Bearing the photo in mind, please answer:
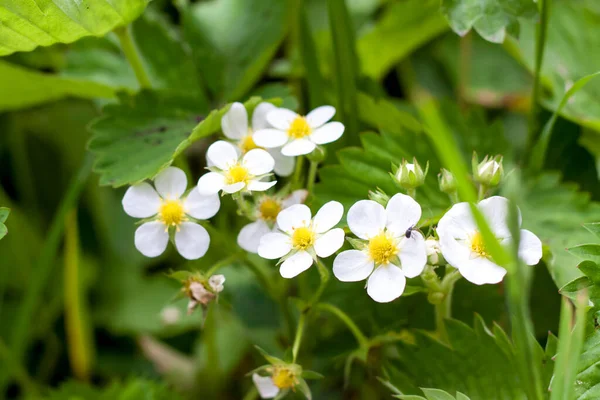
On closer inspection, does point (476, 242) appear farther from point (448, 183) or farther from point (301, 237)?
point (301, 237)

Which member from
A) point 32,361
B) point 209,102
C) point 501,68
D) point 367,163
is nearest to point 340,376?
point 367,163

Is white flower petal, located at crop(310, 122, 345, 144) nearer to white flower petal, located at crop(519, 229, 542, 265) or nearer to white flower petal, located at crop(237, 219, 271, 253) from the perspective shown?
white flower petal, located at crop(237, 219, 271, 253)

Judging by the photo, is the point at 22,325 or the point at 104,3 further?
the point at 22,325

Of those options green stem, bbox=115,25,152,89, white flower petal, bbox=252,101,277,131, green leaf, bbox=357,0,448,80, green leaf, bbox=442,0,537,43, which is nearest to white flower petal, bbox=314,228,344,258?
white flower petal, bbox=252,101,277,131

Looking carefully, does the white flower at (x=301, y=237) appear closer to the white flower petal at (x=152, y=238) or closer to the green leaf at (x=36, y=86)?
the white flower petal at (x=152, y=238)

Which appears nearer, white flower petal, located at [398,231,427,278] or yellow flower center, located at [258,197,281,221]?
white flower petal, located at [398,231,427,278]

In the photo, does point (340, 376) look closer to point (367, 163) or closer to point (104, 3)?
point (367, 163)
